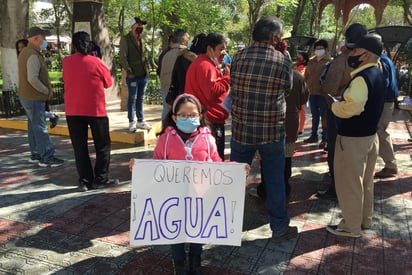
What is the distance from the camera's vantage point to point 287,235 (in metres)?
3.71

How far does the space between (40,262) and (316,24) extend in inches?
890

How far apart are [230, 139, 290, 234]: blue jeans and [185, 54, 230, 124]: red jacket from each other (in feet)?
1.69

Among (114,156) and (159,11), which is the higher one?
(159,11)

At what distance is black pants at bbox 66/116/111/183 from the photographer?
478 cm

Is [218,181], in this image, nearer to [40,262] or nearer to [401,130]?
[40,262]

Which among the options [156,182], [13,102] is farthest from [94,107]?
[13,102]

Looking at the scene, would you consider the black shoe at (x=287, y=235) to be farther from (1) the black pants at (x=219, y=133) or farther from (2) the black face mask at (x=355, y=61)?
(2) the black face mask at (x=355, y=61)

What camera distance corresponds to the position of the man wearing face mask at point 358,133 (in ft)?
10.9

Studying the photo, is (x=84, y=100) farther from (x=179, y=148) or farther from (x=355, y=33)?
→ (x=355, y=33)

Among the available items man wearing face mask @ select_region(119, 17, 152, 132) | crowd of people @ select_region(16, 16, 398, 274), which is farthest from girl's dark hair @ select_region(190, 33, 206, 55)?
man wearing face mask @ select_region(119, 17, 152, 132)

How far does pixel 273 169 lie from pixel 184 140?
1.00 metres

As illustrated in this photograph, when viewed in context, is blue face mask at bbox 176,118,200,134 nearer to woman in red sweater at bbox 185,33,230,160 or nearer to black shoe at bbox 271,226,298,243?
woman in red sweater at bbox 185,33,230,160

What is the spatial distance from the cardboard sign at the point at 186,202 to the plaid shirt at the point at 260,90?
2.22 feet

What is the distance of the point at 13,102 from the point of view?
9.96m
